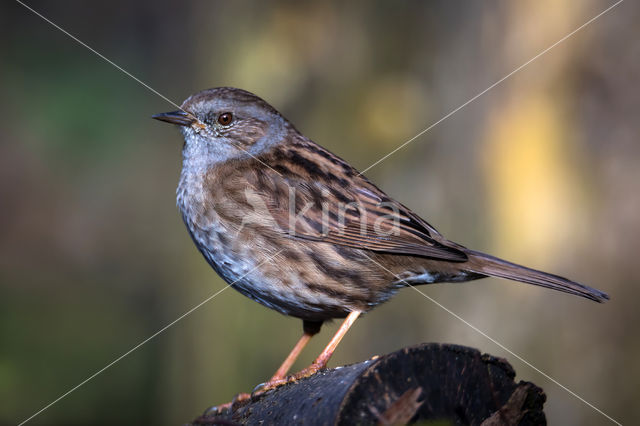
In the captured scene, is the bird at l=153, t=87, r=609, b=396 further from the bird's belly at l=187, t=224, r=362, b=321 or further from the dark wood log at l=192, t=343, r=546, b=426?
the dark wood log at l=192, t=343, r=546, b=426

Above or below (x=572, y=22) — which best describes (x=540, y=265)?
below

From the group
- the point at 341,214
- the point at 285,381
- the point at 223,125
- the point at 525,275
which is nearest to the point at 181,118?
the point at 223,125

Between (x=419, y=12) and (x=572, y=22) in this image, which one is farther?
(x=419, y=12)

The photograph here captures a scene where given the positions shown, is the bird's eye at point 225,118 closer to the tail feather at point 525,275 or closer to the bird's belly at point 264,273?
the bird's belly at point 264,273

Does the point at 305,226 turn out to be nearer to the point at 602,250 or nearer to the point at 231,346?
the point at 602,250

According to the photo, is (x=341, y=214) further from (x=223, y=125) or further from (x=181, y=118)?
(x=181, y=118)

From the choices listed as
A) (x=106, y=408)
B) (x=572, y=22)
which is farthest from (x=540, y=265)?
(x=106, y=408)

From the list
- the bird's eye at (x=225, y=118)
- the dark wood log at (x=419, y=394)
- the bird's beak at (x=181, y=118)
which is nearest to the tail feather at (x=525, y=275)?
the dark wood log at (x=419, y=394)

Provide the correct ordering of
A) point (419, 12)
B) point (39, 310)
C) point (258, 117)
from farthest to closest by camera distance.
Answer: point (39, 310)
point (419, 12)
point (258, 117)
